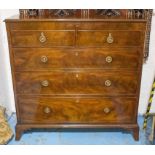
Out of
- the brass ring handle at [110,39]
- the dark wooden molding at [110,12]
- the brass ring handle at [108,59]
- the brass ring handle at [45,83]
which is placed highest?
the dark wooden molding at [110,12]

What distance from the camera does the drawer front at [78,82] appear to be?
204 centimetres

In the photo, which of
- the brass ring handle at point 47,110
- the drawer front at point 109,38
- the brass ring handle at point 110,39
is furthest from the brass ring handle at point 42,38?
the brass ring handle at point 47,110

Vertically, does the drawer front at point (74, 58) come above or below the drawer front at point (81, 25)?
below

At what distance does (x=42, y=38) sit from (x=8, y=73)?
3.23ft

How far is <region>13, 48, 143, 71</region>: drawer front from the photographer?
1.96 m

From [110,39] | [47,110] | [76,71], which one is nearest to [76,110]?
[47,110]

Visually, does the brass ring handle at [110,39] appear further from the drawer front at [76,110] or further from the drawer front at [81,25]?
the drawer front at [76,110]

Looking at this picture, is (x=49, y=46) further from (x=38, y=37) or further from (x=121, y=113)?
(x=121, y=113)

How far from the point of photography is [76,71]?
2.03 meters

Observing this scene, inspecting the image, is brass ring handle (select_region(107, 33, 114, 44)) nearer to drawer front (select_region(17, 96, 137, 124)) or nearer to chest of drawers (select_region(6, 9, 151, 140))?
chest of drawers (select_region(6, 9, 151, 140))

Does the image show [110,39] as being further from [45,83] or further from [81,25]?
[45,83]

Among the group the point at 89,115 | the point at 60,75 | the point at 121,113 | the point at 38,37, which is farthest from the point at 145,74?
the point at 38,37

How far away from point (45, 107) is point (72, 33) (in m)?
0.79

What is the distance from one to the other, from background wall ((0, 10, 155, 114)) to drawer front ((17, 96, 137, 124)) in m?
0.57
